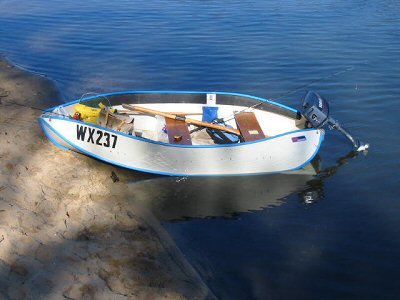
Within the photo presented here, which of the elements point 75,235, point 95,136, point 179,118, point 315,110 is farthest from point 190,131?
point 75,235

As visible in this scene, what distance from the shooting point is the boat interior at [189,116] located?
14.3 meters

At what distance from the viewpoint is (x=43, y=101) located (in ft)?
60.8

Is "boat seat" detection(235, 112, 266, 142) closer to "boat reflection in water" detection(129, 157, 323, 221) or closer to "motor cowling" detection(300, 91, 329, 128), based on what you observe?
"boat reflection in water" detection(129, 157, 323, 221)

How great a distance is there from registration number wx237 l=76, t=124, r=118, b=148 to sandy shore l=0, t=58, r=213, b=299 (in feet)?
2.85

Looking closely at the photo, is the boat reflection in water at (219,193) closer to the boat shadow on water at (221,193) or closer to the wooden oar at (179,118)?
the boat shadow on water at (221,193)

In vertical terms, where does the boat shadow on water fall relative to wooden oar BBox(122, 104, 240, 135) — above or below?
below

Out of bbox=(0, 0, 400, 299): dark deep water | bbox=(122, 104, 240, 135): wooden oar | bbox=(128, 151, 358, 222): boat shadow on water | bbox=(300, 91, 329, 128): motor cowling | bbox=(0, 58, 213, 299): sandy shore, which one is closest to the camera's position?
bbox=(0, 58, 213, 299): sandy shore

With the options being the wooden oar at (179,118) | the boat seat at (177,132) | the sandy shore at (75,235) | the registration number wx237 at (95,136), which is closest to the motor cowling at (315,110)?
the wooden oar at (179,118)

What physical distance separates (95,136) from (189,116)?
370 centimetres

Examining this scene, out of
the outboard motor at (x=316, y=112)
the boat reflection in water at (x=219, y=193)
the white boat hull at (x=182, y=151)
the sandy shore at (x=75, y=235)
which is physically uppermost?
the outboard motor at (x=316, y=112)

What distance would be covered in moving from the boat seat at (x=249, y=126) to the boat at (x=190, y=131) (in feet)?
0.08

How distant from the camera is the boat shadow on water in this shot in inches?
485

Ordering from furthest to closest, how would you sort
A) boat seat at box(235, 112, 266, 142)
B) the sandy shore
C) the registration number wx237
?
boat seat at box(235, 112, 266, 142) < the registration number wx237 < the sandy shore

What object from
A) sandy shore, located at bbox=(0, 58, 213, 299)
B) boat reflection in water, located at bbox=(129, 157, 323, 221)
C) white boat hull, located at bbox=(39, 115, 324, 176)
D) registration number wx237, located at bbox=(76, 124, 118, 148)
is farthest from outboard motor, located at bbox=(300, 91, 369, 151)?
registration number wx237, located at bbox=(76, 124, 118, 148)
